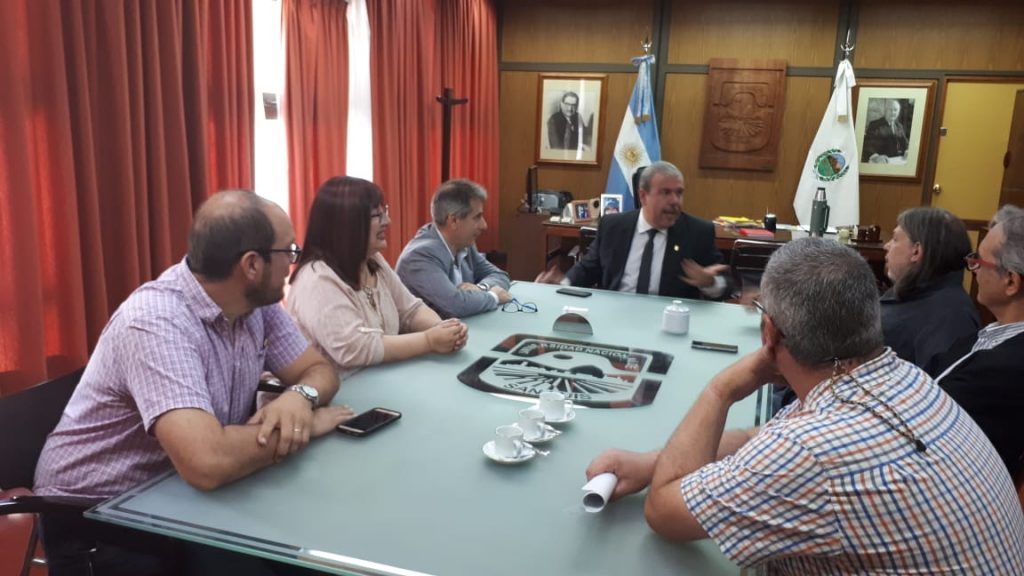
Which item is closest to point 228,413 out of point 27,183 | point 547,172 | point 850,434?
point 27,183

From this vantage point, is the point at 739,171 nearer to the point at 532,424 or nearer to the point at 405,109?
the point at 405,109

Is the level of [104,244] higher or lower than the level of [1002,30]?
lower

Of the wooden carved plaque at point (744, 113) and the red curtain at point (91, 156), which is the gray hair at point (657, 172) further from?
the wooden carved plaque at point (744, 113)

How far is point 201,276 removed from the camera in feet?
4.99

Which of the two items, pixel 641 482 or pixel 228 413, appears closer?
pixel 641 482

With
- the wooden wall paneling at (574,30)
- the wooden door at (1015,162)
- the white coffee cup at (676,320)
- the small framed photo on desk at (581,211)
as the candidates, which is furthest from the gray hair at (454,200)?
the wooden door at (1015,162)

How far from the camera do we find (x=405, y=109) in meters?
4.82

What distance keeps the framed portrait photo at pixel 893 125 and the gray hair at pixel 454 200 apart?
4.14 m

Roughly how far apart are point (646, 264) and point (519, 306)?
83cm

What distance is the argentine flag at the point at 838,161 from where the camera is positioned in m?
5.60

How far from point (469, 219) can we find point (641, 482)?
1.79 m

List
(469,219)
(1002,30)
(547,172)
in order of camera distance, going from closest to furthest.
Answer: (469,219), (1002,30), (547,172)

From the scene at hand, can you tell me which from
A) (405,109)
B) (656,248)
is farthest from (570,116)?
(656,248)

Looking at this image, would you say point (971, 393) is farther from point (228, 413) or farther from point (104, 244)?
point (104, 244)
